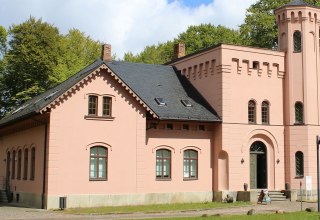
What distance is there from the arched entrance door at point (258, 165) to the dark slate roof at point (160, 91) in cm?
384

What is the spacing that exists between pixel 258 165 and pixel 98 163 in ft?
38.3

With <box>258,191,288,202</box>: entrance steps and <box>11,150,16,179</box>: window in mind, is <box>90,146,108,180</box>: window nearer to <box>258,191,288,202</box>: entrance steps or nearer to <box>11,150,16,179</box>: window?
<box>11,150,16,179</box>: window

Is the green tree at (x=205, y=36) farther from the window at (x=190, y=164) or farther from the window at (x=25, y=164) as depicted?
the window at (x=25, y=164)

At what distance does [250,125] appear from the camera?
3459cm

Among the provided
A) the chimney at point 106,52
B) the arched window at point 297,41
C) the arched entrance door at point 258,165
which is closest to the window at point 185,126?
the arched entrance door at point 258,165

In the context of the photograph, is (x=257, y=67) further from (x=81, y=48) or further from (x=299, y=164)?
(x=81, y=48)

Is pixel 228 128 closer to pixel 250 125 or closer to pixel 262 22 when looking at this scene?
pixel 250 125

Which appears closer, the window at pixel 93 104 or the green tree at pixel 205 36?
the window at pixel 93 104

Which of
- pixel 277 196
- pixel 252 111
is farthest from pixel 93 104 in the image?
pixel 277 196

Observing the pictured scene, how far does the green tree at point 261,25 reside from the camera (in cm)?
5247

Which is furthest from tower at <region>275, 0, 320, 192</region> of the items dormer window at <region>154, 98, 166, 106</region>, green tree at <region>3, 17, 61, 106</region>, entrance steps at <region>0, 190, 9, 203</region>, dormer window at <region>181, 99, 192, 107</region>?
green tree at <region>3, 17, 61, 106</region>

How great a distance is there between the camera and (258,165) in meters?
35.4

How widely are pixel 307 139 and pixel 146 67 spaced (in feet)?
40.7

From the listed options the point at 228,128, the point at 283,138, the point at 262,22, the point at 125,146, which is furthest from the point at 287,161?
the point at 262,22
